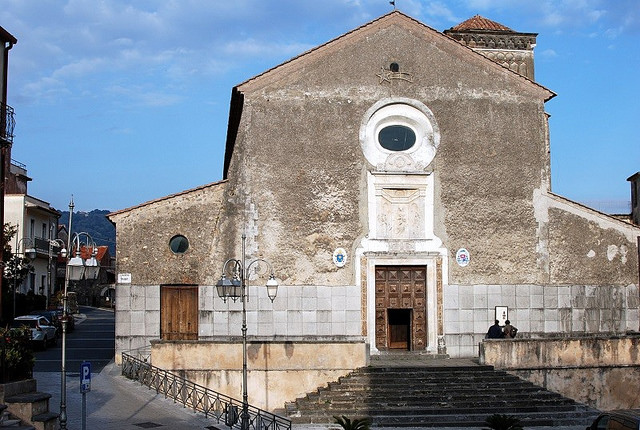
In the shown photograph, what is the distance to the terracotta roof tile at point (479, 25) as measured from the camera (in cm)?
4178

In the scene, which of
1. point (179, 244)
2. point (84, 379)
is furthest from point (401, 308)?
point (84, 379)

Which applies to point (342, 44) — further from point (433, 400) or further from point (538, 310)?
point (433, 400)

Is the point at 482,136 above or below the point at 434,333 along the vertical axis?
above

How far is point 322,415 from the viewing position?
2270 cm

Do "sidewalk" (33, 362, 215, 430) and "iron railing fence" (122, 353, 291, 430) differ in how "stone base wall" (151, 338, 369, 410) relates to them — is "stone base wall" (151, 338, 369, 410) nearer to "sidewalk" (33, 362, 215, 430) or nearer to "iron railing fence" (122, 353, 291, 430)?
"iron railing fence" (122, 353, 291, 430)

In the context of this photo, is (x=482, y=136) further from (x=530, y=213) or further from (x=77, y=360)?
(x=77, y=360)

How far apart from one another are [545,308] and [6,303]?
29966mm

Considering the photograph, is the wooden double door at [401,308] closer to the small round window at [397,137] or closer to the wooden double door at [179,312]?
the small round window at [397,137]

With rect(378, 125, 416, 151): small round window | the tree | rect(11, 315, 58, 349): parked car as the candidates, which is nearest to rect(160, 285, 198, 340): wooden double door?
rect(378, 125, 416, 151): small round window

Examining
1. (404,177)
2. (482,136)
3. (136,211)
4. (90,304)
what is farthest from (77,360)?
(90,304)

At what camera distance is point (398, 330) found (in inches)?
1136

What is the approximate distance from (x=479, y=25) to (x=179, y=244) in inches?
876

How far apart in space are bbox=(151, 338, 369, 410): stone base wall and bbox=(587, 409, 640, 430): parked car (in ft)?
31.1

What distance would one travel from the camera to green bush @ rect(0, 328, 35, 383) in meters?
17.5
